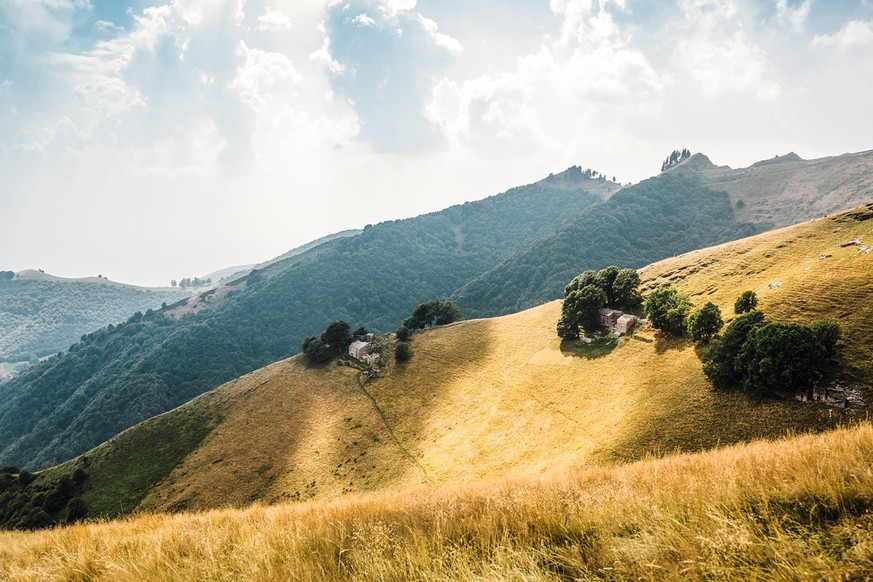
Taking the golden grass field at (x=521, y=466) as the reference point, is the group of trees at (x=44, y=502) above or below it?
below

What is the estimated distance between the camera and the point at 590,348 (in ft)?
190

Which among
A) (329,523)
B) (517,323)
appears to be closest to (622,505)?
(329,523)

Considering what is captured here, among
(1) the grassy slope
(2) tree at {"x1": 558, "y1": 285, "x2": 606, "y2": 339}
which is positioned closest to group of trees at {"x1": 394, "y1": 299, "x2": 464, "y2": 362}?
(1) the grassy slope

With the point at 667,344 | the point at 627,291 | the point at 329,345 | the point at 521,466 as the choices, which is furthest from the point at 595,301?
the point at 329,345

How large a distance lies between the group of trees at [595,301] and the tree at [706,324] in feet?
61.6

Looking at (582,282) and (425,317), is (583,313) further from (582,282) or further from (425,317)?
(425,317)

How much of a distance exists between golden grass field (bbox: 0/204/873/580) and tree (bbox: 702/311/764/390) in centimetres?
149

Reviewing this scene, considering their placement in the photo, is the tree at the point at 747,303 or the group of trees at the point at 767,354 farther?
the tree at the point at 747,303

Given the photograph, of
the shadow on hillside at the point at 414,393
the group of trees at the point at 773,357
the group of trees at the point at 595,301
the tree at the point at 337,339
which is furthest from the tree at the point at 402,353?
the group of trees at the point at 773,357

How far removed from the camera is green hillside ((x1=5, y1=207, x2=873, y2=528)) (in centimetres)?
3378

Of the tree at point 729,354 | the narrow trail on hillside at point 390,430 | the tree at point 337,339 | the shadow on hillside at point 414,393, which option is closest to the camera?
the tree at point 729,354

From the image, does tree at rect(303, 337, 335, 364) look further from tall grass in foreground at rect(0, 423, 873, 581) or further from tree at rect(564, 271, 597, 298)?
tall grass in foreground at rect(0, 423, 873, 581)

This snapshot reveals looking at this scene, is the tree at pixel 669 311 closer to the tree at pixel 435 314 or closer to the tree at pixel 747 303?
the tree at pixel 747 303

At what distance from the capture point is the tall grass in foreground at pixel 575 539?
3659 millimetres
